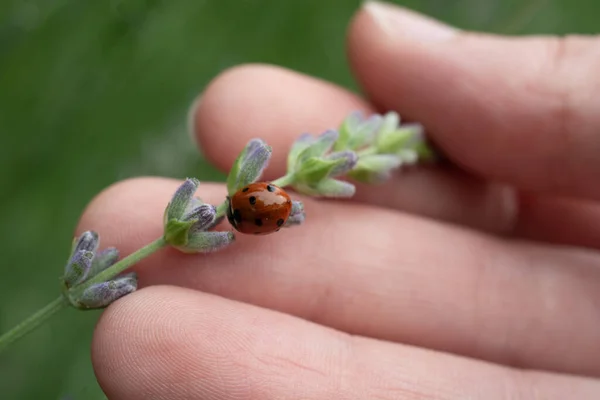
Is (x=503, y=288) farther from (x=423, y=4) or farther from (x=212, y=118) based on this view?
(x=423, y=4)

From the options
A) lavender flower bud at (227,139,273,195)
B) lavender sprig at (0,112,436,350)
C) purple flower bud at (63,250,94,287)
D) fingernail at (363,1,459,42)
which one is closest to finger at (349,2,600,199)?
fingernail at (363,1,459,42)

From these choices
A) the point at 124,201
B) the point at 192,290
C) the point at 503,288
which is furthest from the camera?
the point at 503,288

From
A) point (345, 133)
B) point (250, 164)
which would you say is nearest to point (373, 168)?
point (345, 133)

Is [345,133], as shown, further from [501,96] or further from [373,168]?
[501,96]

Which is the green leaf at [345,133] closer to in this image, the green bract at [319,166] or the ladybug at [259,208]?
the green bract at [319,166]

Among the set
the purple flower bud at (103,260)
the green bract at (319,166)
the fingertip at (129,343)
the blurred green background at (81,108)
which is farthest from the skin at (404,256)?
the blurred green background at (81,108)

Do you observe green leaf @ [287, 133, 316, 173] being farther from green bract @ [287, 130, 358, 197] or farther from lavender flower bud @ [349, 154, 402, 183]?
lavender flower bud @ [349, 154, 402, 183]

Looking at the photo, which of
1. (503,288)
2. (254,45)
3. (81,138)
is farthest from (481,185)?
(81,138)
